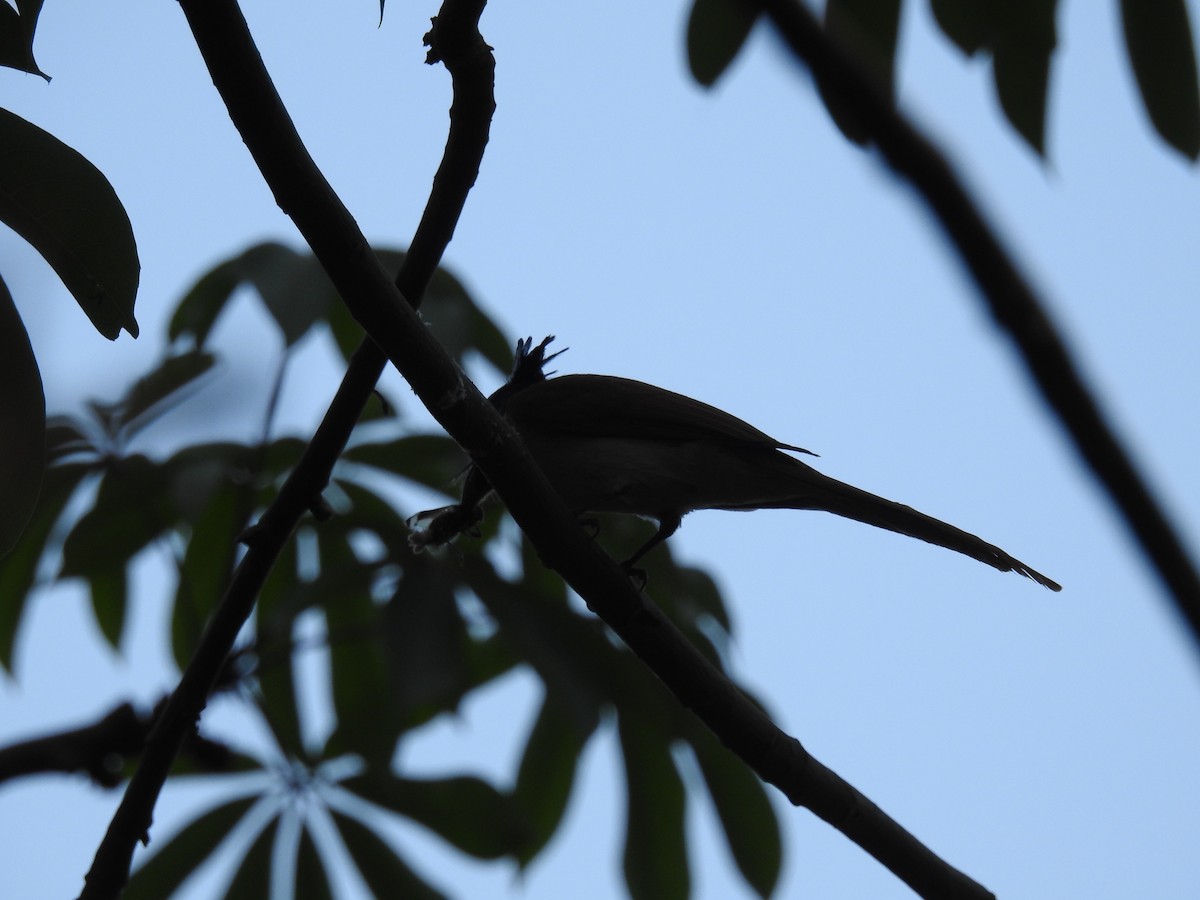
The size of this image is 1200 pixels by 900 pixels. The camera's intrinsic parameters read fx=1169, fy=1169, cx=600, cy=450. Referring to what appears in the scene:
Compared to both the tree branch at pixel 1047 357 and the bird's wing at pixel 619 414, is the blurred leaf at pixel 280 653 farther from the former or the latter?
the tree branch at pixel 1047 357

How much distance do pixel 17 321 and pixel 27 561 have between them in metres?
2.37

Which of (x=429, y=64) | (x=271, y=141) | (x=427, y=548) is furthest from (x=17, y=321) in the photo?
(x=427, y=548)

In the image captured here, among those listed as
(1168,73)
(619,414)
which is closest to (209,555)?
(619,414)

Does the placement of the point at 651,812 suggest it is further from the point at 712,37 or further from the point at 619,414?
the point at 712,37

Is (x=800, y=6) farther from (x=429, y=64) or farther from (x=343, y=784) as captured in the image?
(x=343, y=784)

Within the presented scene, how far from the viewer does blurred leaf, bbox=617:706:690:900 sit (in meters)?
3.87

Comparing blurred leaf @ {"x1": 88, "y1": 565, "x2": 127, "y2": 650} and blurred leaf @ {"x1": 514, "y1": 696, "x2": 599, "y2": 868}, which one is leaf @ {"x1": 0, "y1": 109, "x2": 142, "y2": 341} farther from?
blurred leaf @ {"x1": 88, "y1": 565, "x2": 127, "y2": 650}

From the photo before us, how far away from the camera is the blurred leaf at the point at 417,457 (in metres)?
4.12

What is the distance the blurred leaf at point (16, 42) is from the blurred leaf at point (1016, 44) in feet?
6.03

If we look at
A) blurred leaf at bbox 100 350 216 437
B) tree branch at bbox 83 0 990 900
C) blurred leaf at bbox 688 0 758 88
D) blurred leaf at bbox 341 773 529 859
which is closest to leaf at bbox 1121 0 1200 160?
blurred leaf at bbox 688 0 758 88

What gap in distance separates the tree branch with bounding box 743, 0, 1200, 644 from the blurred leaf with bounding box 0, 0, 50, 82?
1947mm

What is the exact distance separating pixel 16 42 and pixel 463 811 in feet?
9.36

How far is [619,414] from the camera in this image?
379 cm

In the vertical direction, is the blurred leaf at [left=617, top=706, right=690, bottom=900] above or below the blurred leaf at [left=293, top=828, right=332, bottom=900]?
above
